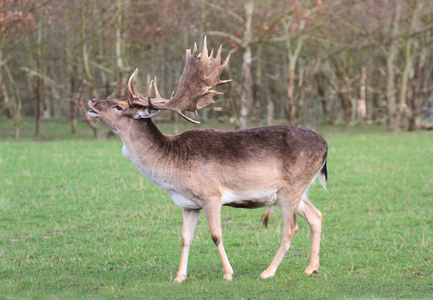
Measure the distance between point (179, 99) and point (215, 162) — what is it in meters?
0.93

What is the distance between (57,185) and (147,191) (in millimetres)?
2162

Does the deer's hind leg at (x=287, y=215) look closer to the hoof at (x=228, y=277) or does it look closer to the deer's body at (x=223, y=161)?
the deer's body at (x=223, y=161)

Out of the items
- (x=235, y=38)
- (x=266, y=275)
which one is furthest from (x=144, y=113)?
(x=235, y=38)

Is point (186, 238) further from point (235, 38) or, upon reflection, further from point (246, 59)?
point (246, 59)

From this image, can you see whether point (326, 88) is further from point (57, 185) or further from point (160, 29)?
point (57, 185)

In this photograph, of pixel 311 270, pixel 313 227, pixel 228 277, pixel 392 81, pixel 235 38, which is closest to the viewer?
pixel 228 277

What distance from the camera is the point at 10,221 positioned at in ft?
33.5

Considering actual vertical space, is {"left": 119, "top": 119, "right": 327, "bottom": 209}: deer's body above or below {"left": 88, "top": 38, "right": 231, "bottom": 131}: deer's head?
below

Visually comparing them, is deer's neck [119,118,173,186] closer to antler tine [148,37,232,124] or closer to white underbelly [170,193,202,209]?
white underbelly [170,193,202,209]

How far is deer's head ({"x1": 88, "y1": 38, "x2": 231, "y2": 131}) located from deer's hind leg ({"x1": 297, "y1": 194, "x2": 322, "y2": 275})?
6.00ft

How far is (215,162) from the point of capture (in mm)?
6961

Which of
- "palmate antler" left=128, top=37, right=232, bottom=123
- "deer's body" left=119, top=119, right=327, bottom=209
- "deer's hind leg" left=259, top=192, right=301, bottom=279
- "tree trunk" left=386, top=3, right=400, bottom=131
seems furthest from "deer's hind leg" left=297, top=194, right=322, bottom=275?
"tree trunk" left=386, top=3, right=400, bottom=131

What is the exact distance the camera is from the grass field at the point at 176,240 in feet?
21.3

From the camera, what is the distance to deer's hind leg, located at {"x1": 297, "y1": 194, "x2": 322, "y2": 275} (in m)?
7.30
